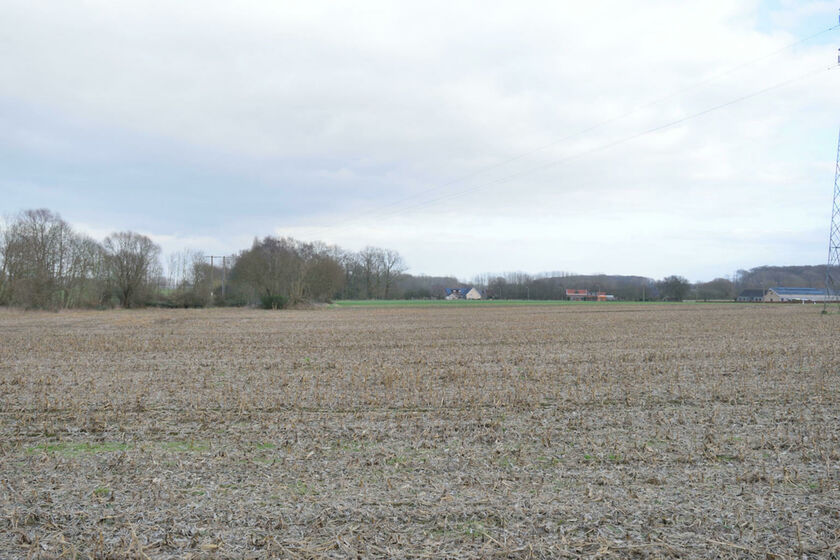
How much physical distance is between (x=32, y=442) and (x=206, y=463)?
3145mm

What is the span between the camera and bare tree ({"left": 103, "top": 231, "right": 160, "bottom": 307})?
234ft

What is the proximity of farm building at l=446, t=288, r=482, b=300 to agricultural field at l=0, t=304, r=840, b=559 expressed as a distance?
157077 mm

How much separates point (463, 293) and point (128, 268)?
117 meters

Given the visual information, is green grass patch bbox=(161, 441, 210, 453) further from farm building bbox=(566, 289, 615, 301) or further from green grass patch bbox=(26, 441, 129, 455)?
farm building bbox=(566, 289, 615, 301)

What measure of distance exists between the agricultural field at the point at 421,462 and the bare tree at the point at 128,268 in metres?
62.6

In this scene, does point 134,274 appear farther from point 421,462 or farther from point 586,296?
point 586,296

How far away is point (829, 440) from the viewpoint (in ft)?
25.3

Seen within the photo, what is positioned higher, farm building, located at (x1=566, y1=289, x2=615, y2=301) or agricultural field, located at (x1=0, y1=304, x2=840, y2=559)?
farm building, located at (x1=566, y1=289, x2=615, y2=301)

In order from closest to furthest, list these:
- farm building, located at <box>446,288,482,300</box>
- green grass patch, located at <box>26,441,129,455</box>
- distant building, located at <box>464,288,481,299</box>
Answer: green grass patch, located at <box>26,441,129,455</box> → farm building, located at <box>446,288,482,300</box> → distant building, located at <box>464,288,481,299</box>

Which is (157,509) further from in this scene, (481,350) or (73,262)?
(73,262)

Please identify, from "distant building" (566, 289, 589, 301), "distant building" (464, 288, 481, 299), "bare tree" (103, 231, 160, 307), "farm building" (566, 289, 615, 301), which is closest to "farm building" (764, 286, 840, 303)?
"farm building" (566, 289, 615, 301)

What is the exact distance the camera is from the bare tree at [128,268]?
71.2m

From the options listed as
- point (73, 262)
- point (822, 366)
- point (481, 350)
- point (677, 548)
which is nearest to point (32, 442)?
point (677, 548)

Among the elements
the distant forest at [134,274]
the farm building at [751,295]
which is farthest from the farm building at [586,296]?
the distant forest at [134,274]
